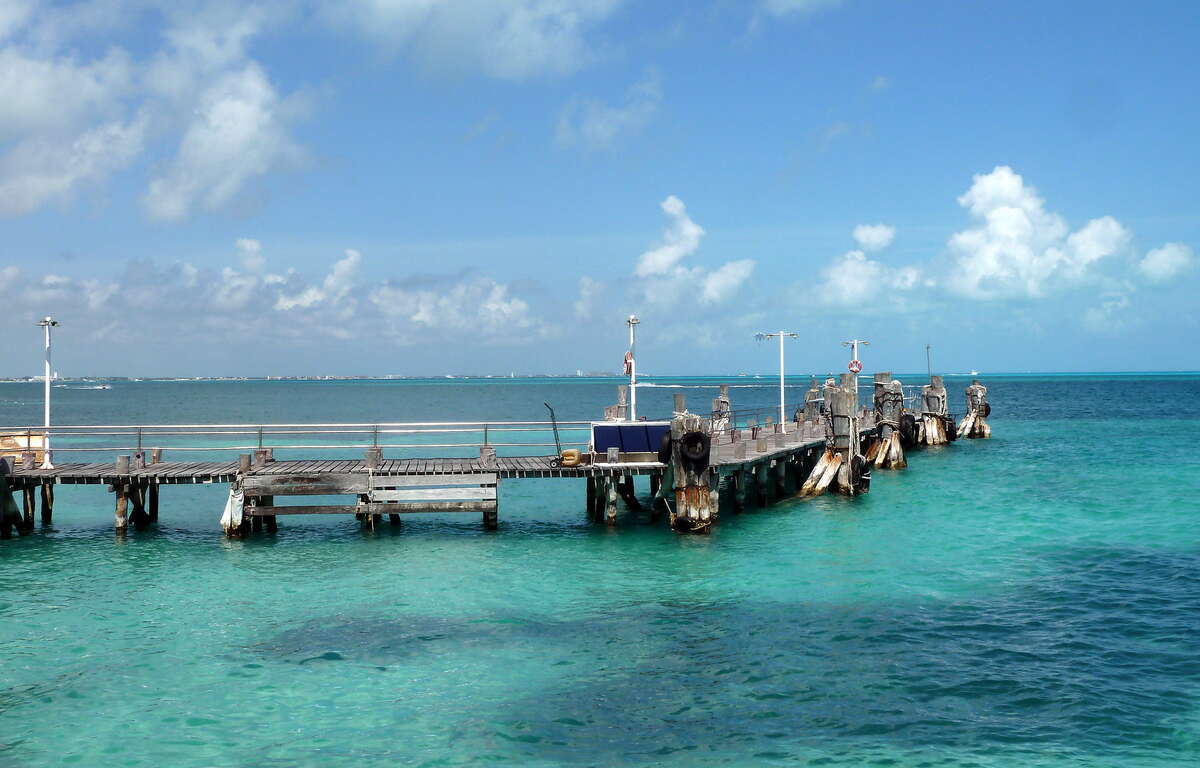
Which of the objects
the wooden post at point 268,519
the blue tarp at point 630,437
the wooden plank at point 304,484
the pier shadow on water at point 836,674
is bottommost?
the pier shadow on water at point 836,674

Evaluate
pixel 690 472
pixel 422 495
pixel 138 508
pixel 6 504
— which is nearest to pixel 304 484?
pixel 422 495

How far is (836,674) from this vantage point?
1345 cm

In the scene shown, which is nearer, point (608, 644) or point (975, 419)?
point (608, 644)

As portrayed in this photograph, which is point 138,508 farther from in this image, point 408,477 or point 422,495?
point 422,495

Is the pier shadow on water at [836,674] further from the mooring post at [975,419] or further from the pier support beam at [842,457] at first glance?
the mooring post at [975,419]

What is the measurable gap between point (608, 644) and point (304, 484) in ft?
41.1

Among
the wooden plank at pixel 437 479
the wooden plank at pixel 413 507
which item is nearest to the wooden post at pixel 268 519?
the wooden plank at pixel 413 507

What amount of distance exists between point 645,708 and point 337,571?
10.8 metres

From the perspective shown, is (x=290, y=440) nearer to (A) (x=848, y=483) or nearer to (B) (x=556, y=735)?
(A) (x=848, y=483)

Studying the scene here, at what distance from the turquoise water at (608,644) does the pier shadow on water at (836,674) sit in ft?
0.18

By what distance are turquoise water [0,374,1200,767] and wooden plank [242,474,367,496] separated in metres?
1.46

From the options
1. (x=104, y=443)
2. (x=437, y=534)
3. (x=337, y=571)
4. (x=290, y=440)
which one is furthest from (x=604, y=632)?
(x=104, y=443)

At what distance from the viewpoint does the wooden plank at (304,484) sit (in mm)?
24281

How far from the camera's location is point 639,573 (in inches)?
800
